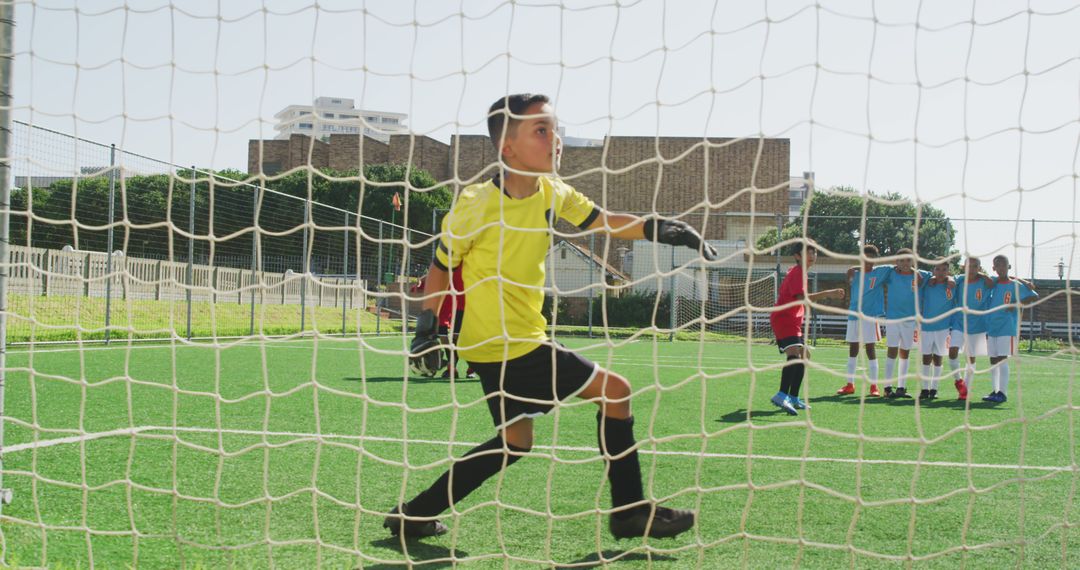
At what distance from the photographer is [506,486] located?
393 centimetres

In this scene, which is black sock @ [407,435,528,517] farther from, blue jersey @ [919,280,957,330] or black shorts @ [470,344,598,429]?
blue jersey @ [919,280,957,330]

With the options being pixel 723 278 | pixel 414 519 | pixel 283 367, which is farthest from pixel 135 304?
pixel 723 278

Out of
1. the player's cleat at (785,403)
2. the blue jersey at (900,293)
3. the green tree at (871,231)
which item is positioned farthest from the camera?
the green tree at (871,231)

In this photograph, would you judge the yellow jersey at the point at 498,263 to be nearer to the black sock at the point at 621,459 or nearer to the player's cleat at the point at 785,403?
the black sock at the point at 621,459

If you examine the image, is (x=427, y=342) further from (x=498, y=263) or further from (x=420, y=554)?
(x=420, y=554)

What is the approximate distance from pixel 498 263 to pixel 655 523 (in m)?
1.03

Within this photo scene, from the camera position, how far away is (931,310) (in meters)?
9.14

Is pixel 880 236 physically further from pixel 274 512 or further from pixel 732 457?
pixel 274 512

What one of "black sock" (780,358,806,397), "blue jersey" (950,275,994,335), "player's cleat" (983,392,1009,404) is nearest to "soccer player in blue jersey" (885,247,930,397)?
"blue jersey" (950,275,994,335)

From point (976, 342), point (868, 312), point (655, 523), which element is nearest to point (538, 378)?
point (655, 523)

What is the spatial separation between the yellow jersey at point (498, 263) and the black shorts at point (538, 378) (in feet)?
0.13

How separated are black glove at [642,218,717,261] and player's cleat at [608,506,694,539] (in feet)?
2.88

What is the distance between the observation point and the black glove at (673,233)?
2.95 metres

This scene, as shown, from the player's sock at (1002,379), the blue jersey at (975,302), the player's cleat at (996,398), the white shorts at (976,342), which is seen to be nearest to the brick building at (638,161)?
the white shorts at (976,342)
